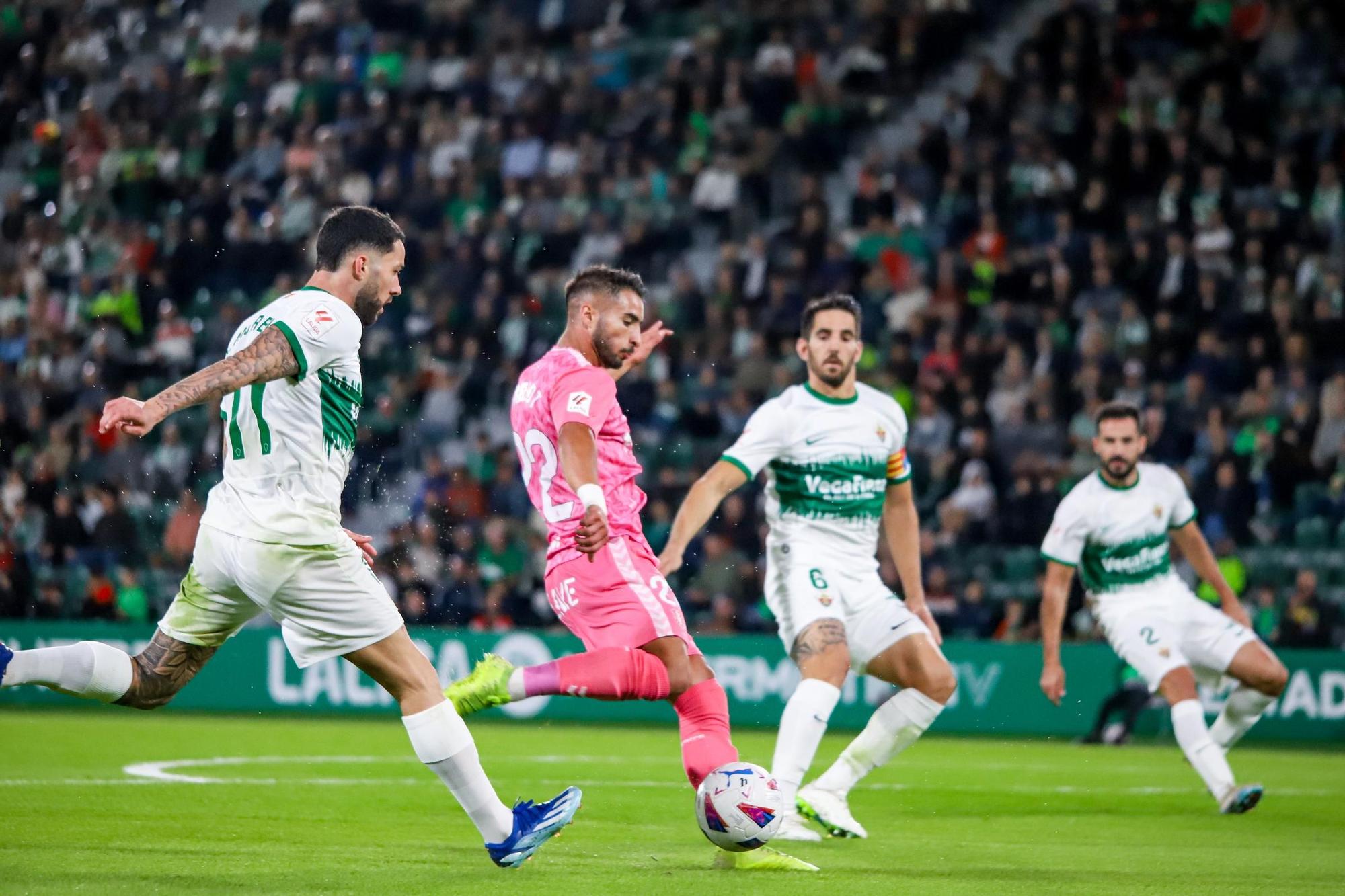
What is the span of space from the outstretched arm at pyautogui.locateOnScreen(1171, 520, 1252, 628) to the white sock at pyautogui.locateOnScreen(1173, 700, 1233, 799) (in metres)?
0.89

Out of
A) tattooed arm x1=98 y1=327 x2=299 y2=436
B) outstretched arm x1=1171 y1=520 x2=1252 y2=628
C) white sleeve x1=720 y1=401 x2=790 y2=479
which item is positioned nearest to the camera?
tattooed arm x1=98 y1=327 x2=299 y2=436

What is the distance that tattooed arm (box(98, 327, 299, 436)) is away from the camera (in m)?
5.45

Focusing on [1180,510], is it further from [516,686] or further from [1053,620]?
[516,686]

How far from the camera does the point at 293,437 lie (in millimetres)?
6352

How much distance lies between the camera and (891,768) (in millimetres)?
12852

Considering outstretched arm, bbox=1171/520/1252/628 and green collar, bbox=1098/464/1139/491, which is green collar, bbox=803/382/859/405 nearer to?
green collar, bbox=1098/464/1139/491

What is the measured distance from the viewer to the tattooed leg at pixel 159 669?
682cm

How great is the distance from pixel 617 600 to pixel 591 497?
0.69 m

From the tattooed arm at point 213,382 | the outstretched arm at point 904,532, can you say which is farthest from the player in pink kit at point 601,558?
the outstretched arm at point 904,532

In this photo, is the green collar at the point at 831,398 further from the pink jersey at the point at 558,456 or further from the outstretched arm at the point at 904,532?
the pink jersey at the point at 558,456

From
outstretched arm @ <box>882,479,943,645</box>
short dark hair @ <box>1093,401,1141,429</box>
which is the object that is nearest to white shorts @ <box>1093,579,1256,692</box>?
short dark hair @ <box>1093,401,1141,429</box>

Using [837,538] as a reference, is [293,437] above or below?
above

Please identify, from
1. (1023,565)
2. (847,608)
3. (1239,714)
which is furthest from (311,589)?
(1023,565)

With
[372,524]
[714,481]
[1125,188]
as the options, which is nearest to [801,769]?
[714,481]
